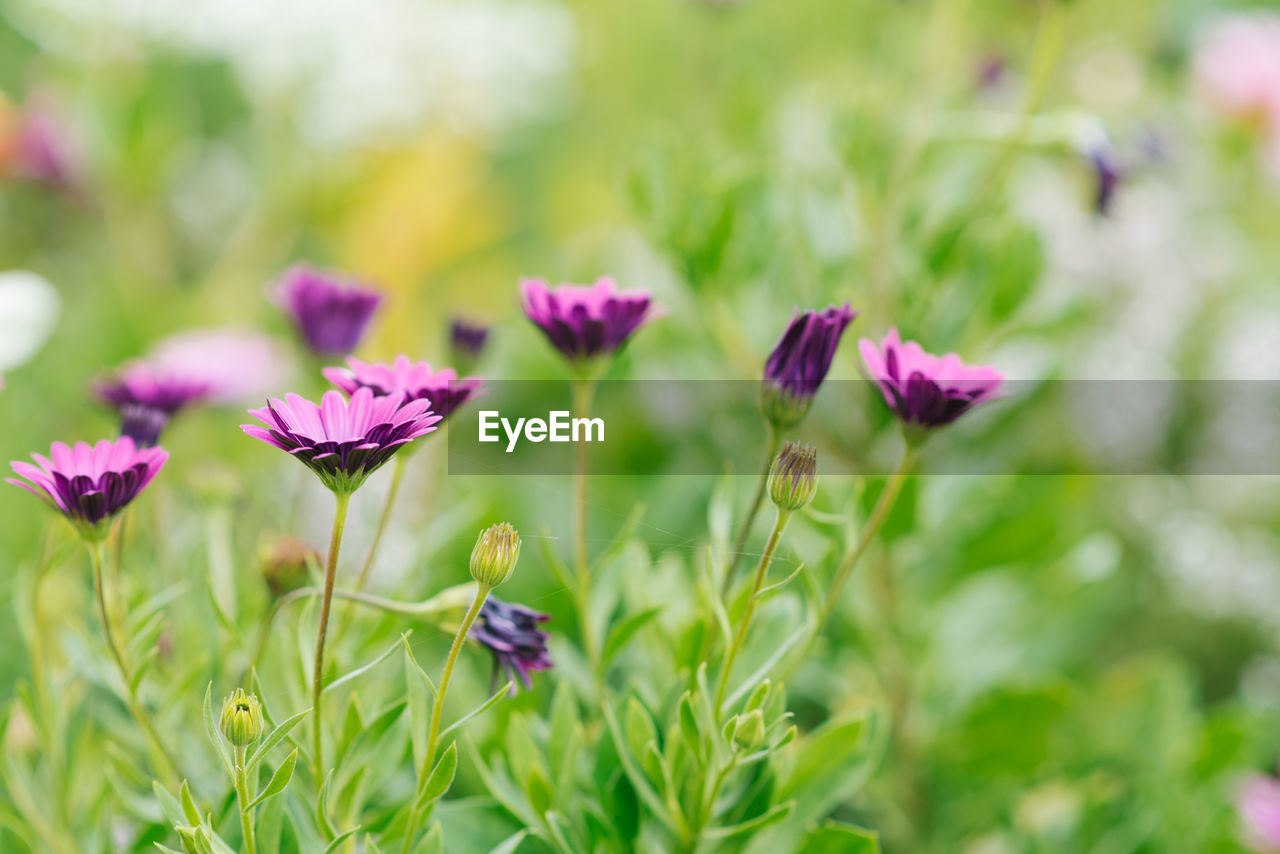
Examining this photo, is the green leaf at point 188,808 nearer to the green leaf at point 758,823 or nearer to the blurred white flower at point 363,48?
the green leaf at point 758,823

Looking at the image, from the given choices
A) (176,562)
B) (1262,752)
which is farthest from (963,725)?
(176,562)

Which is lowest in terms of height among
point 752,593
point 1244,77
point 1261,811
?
point 1261,811

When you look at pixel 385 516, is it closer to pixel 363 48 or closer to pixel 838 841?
pixel 838 841

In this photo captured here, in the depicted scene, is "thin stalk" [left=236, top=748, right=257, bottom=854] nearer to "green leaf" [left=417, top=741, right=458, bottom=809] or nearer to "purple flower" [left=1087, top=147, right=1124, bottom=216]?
"green leaf" [left=417, top=741, right=458, bottom=809]

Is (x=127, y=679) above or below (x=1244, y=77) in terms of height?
below

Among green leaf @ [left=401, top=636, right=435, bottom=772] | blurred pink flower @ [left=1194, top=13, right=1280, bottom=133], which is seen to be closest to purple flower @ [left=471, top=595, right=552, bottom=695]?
green leaf @ [left=401, top=636, right=435, bottom=772]

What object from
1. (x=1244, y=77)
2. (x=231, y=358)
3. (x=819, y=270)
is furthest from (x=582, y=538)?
(x=1244, y=77)
